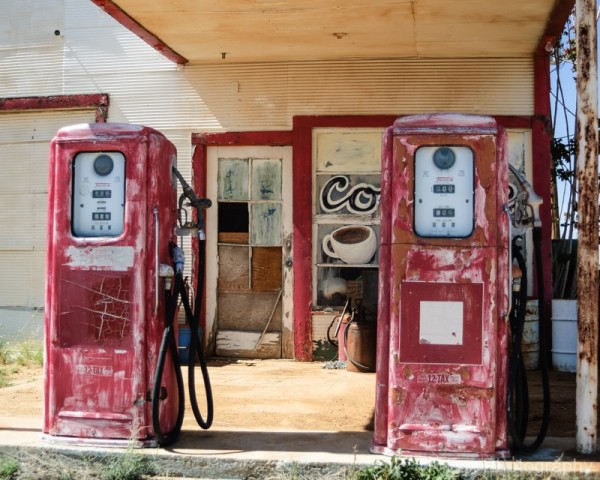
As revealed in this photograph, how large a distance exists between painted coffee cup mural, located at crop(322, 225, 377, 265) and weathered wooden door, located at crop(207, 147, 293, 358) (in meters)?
0.58

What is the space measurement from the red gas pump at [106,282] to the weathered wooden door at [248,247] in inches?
181

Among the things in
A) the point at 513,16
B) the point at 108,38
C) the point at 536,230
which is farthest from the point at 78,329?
the point at 108,38

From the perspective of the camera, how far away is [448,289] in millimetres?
4922

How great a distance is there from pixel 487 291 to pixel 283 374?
4.28 metres

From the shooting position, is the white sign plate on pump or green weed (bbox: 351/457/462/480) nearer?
green weed (bbox: 351/457/462/480)

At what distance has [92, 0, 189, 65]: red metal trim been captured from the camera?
27.2ft

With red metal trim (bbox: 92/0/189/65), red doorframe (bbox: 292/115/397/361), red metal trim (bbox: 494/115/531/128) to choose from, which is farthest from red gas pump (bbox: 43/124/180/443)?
red metal trim (bbox: 494/115/531/128)

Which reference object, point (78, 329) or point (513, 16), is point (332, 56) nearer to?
point (513, 16)

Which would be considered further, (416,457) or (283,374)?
(283,374)

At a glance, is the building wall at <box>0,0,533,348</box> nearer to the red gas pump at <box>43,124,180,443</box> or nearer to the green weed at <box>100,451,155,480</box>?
the red gas pump at <box>43,124,180,443</box>

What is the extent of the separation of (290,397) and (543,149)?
4.01m

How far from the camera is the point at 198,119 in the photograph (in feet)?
32.9

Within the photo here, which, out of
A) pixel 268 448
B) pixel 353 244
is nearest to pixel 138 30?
pixel 353 244

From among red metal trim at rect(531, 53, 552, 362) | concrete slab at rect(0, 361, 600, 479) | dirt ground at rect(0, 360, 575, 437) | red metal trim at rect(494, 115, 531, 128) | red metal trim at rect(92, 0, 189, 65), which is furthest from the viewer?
red metal trim at rect(494, 115, 531, 128)
